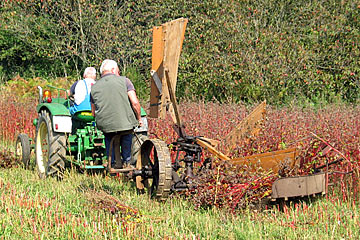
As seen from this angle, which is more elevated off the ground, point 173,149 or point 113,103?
point 113,103

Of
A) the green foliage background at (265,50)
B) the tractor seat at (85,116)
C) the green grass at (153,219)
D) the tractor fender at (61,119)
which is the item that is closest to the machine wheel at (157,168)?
the green grass at (153,219)

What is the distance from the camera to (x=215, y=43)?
45.5ft

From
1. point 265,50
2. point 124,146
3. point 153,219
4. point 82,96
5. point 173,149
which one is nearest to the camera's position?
point 153,219

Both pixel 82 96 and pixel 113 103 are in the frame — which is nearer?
pixel 113 103

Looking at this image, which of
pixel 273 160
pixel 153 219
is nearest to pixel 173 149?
pixel 153 219

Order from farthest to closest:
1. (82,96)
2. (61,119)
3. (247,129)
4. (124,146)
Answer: (61,119), (82,96), (124,146), (247,129)

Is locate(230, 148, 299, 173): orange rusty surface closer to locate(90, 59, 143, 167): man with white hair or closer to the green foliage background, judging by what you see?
locate(90, 59, 143, 167): man with white hair

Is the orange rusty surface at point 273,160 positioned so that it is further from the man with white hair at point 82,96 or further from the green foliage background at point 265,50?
the green foliage background at point 265,50

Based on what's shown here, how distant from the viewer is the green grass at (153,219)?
175 inches

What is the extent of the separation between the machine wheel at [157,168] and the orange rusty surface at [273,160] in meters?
0.70

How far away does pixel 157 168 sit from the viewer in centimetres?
571

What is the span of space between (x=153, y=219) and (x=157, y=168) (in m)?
0.89

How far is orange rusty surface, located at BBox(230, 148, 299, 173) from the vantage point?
198 inches

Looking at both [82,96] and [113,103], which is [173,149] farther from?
[82,96]
